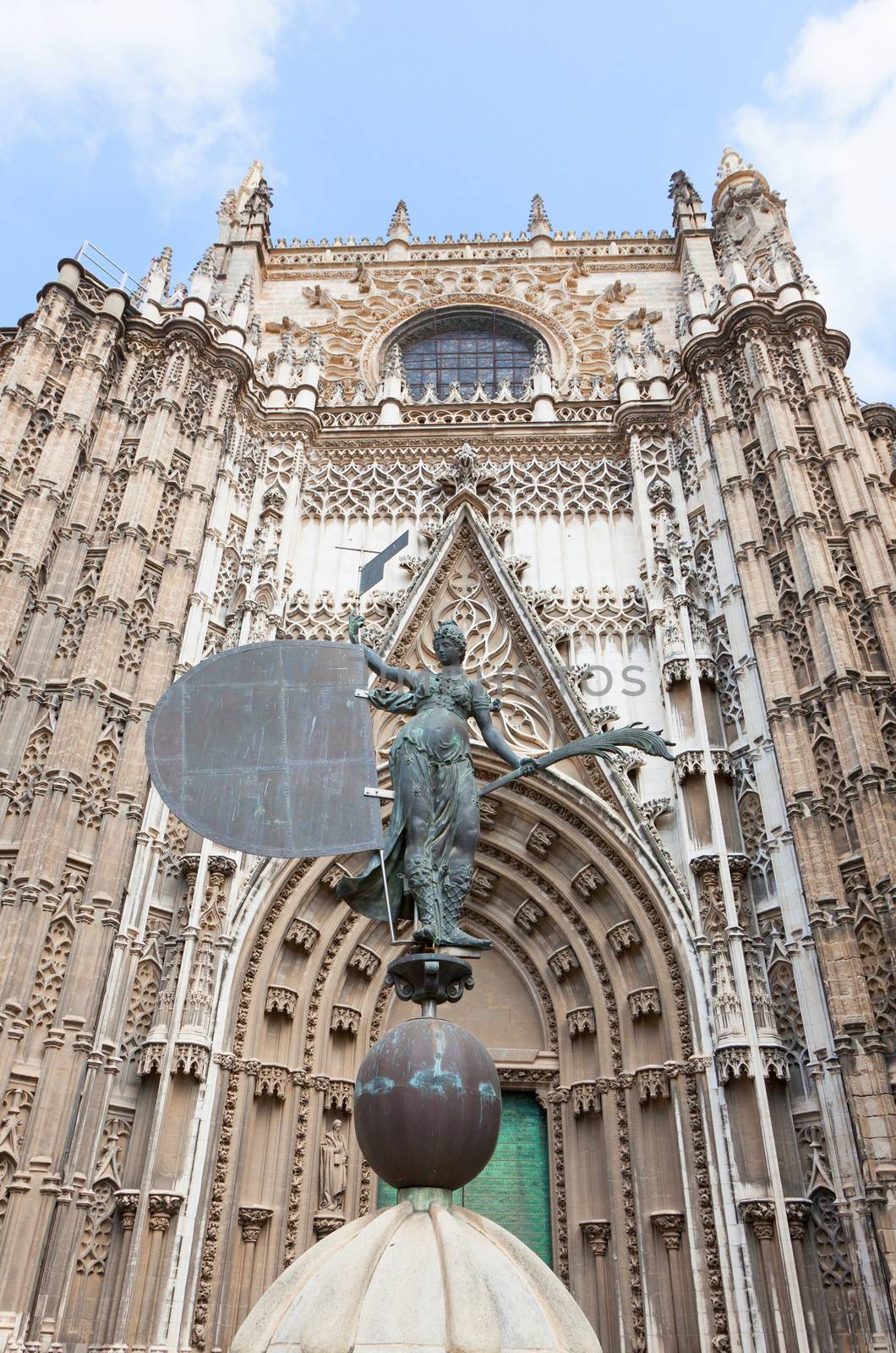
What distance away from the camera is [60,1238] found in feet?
30.6

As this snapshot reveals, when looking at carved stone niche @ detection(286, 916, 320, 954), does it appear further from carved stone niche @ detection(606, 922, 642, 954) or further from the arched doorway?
carved stone niche @ detection(606, 922, 642, 954)

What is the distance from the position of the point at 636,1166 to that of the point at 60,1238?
5906mm

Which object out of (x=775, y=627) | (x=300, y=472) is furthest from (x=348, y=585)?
(x=775, y=627)

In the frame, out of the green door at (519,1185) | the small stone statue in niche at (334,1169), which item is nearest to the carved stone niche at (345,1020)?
the small stone statue in niche at (334,1169)

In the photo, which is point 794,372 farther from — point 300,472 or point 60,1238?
point 60,1238

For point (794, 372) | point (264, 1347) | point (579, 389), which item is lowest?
point (264, 1347)

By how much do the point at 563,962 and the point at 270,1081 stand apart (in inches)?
151

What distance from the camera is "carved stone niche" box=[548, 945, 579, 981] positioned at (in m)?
12.4

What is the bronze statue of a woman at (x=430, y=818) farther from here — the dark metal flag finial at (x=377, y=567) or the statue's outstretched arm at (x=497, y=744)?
the dark metal flag finial at (x=377, y=567)

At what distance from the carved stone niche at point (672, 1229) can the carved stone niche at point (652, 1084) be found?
1.14 metres

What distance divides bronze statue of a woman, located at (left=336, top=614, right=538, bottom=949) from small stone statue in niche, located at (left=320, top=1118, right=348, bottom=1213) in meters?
6.21

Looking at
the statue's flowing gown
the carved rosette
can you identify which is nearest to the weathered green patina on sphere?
the statue's flowing gown

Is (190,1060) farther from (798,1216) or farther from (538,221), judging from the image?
(538,221)

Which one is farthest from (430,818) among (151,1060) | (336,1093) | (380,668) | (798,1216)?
(336,1093)
